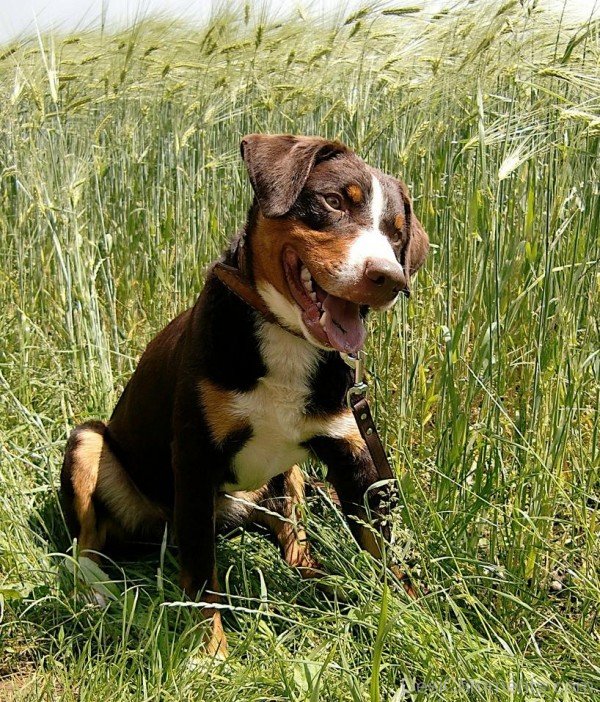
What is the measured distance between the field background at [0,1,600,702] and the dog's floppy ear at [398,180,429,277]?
0.12 metres

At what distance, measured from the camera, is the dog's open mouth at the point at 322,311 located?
2.51 meters

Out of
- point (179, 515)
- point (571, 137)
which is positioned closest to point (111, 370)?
point (179, 515)

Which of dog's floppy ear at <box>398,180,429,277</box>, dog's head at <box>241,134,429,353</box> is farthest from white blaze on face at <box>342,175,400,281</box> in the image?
dog's floppy ear at <box>398,180,429,277</box>

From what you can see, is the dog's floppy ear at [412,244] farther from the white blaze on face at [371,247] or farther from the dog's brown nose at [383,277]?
the dog's brown nose at [383,277]

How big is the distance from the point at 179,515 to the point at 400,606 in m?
0.80

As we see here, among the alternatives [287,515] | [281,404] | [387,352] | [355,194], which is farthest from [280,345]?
[287,515]

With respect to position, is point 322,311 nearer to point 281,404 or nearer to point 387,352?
point 281,404

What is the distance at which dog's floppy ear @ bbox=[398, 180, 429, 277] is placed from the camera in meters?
2.74

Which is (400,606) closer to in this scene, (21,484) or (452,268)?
(452,268)

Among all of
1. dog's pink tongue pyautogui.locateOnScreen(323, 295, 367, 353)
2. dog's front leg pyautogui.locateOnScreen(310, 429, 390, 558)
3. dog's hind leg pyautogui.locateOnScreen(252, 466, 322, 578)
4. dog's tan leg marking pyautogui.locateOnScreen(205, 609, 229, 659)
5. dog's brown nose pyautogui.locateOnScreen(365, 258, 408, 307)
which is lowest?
dog's hind leg pyautogui.locateOnScreen(252, 466, 322, 578)

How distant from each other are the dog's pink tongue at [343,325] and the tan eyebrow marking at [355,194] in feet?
0.93

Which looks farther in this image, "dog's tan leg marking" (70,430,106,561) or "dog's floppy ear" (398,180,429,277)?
"dog's tan leg marking" (70,430,106,561)

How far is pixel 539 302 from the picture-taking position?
2.87m

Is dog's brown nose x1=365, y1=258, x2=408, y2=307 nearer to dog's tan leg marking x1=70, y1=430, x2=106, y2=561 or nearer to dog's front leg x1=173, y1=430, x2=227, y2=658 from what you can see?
dog's front leg x1=173, y1=430, x2=227, y2=658
